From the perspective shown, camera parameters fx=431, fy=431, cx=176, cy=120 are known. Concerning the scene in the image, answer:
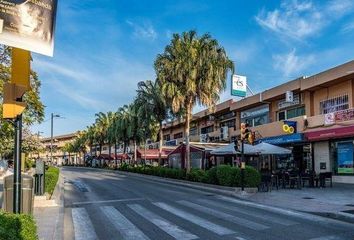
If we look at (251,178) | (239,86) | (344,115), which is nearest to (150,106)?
(239,86)

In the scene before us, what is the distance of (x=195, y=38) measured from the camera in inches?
1272

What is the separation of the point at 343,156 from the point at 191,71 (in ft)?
39.7

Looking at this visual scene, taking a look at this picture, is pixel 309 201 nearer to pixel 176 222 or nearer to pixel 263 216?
pixel 263 216

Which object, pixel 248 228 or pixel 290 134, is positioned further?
pixel 290 134

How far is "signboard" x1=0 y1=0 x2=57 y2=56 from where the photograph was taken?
495cm

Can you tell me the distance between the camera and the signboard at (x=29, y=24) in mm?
4945

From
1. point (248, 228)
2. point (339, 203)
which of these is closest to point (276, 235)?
point (248, 228)

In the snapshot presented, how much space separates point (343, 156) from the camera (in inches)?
1172

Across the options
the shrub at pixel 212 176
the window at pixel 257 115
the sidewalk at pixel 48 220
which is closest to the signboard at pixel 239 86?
the window at pixel 257 115

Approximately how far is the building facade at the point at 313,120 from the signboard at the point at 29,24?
81.6ft

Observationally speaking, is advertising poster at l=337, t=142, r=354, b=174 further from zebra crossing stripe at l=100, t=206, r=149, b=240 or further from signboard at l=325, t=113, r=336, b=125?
zebra crossing stripe at l=100, t=206, r=149, b=240

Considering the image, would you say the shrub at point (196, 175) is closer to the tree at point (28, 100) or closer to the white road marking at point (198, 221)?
the white road marking at point (198, 221)

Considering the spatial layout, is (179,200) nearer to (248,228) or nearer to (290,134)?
(248,228)

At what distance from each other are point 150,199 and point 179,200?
4.73 ft
